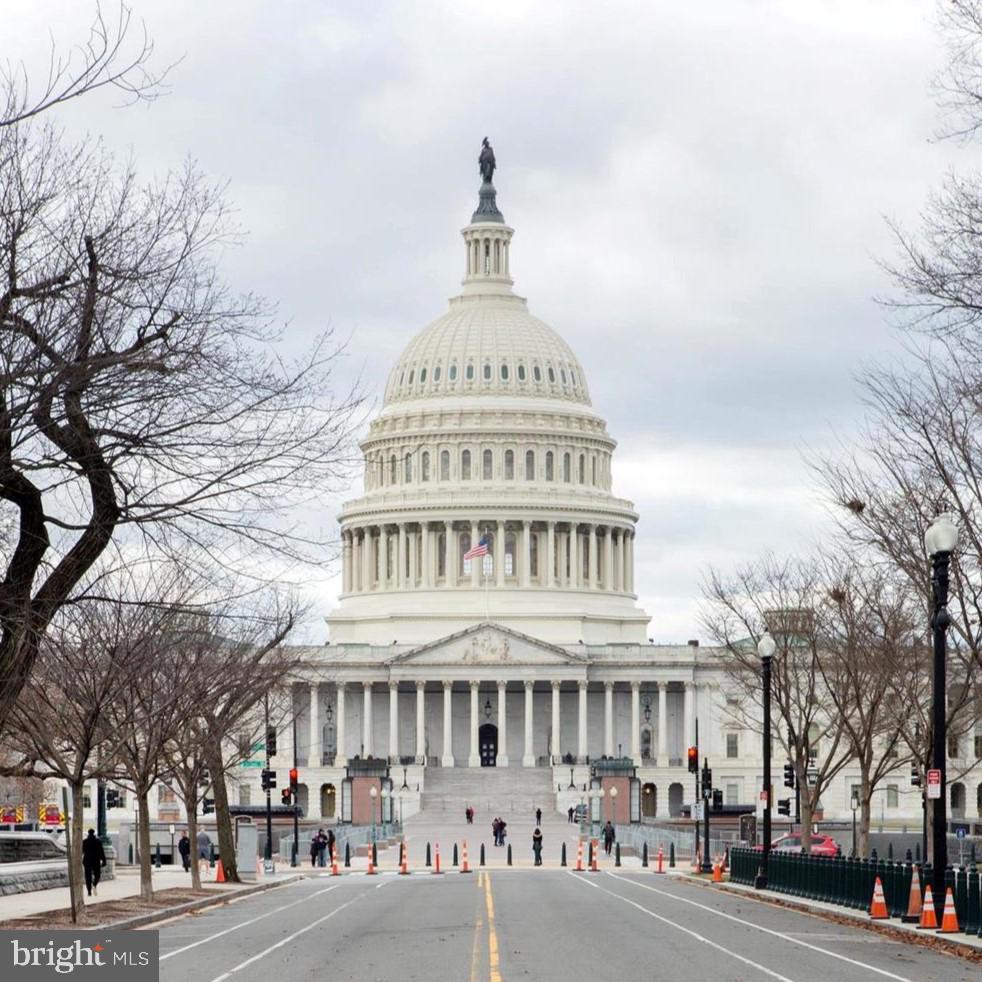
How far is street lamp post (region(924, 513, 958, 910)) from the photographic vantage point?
106ft

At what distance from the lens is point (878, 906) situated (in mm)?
38688

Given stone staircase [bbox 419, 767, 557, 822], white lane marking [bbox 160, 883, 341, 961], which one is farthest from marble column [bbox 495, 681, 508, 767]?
white lane marking [bbox 160, 883, 341, 961]

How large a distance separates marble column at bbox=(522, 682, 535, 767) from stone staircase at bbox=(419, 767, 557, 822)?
304 centimetres

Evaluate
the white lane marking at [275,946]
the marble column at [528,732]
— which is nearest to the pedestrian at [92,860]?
the white lane marking at [275,946]

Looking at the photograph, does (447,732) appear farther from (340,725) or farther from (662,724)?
(662,724)

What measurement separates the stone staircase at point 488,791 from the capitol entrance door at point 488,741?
31.2ft

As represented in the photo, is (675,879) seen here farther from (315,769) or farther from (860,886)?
(315,769)

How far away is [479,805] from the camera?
136 meters

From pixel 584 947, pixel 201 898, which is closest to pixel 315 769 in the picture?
pixel 201 898

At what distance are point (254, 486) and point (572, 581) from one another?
467 ft

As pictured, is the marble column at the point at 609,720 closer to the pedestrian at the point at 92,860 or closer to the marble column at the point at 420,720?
the marble column at the point at 420,720

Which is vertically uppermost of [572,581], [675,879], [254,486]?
[572,581]

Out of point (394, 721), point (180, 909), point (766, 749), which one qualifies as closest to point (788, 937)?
point (180, 909)

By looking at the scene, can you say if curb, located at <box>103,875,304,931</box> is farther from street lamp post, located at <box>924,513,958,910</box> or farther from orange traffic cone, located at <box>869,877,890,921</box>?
street lamp post, located at <box>924,513,958,910</box>
